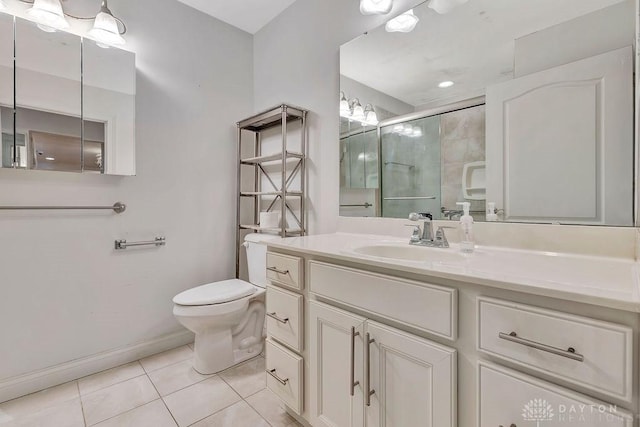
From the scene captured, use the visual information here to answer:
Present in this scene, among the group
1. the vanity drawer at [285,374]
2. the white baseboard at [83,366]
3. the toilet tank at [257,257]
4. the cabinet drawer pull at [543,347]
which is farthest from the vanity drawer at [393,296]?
the white baseboard at [83,366]

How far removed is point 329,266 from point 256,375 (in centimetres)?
109

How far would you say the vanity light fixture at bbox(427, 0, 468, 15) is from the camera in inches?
49.9

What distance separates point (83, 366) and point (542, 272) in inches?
91.0

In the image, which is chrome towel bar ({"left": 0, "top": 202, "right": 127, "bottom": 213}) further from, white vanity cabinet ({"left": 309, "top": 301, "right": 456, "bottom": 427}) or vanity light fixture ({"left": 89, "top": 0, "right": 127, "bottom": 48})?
white vanity cabinet ({"left": 309, "top": 301, "right": 456, "bottom": 427})

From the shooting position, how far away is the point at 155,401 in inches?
58.1

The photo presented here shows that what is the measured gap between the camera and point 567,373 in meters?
0.59

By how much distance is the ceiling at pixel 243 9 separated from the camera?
2037mm

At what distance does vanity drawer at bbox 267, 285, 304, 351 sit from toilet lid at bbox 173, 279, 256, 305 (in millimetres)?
435

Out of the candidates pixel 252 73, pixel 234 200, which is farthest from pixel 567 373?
pixel 252 73

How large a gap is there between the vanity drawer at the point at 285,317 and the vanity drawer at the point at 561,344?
71 cm

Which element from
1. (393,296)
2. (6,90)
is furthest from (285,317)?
(6,90)

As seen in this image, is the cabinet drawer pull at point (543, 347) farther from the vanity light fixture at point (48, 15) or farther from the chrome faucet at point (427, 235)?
the vanity light fixture at point (48, 15)

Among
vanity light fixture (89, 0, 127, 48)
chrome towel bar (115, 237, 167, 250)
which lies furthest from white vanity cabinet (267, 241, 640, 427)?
vanity light fixture (89, 0, 127, 48)

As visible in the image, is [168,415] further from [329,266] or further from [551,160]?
[551,160]
